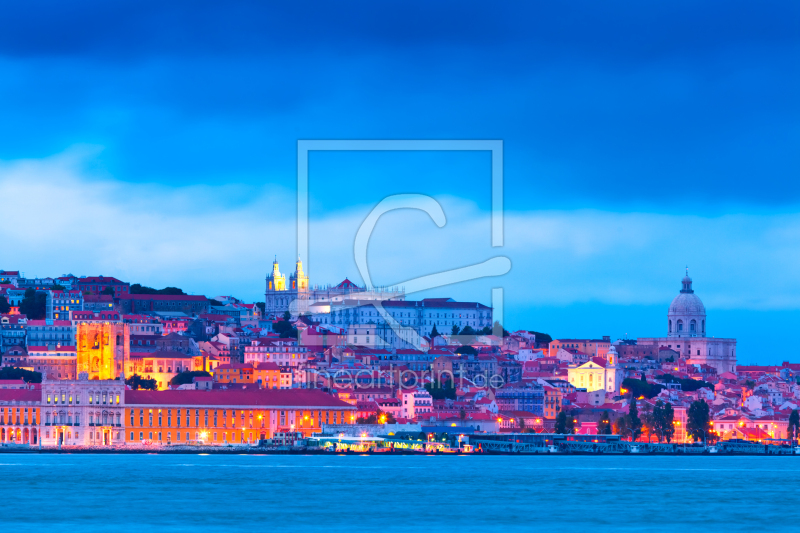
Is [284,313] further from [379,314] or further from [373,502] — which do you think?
[373,502]

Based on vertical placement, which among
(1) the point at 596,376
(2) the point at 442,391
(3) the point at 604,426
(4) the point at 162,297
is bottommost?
(3) the point at 604,426

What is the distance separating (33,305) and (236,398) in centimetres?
Result: 3055

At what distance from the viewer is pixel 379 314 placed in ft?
386

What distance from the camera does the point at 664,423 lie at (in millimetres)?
80625

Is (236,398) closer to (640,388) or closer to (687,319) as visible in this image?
(640,388)

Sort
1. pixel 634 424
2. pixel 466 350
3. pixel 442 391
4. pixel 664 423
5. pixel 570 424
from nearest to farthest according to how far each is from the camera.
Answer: pixel 634 424 → pixel 664 423 → pixel 570 424 → pixel 442 391 → pixel 466 350

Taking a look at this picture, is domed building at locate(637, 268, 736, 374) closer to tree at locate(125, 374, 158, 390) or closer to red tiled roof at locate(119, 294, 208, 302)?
red tiled roof at locate(119, 294, 208, 302)

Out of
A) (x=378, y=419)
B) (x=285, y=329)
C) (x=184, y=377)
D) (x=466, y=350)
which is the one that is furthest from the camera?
(x=285, y=329)

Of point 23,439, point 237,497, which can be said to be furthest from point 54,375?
point 237,497

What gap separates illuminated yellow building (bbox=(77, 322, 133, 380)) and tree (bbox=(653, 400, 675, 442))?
22255mm

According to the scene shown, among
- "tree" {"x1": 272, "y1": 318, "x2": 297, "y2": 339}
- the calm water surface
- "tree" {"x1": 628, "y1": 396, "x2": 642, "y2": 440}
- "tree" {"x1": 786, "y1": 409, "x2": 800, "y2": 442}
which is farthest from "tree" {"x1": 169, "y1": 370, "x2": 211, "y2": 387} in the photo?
the calm water surface

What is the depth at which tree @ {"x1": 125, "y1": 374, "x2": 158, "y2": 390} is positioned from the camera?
8719 centimetres

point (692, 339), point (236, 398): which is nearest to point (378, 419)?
point (236, 398)

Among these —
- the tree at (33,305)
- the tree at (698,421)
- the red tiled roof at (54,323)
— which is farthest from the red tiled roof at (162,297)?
the tree at (698,421)
